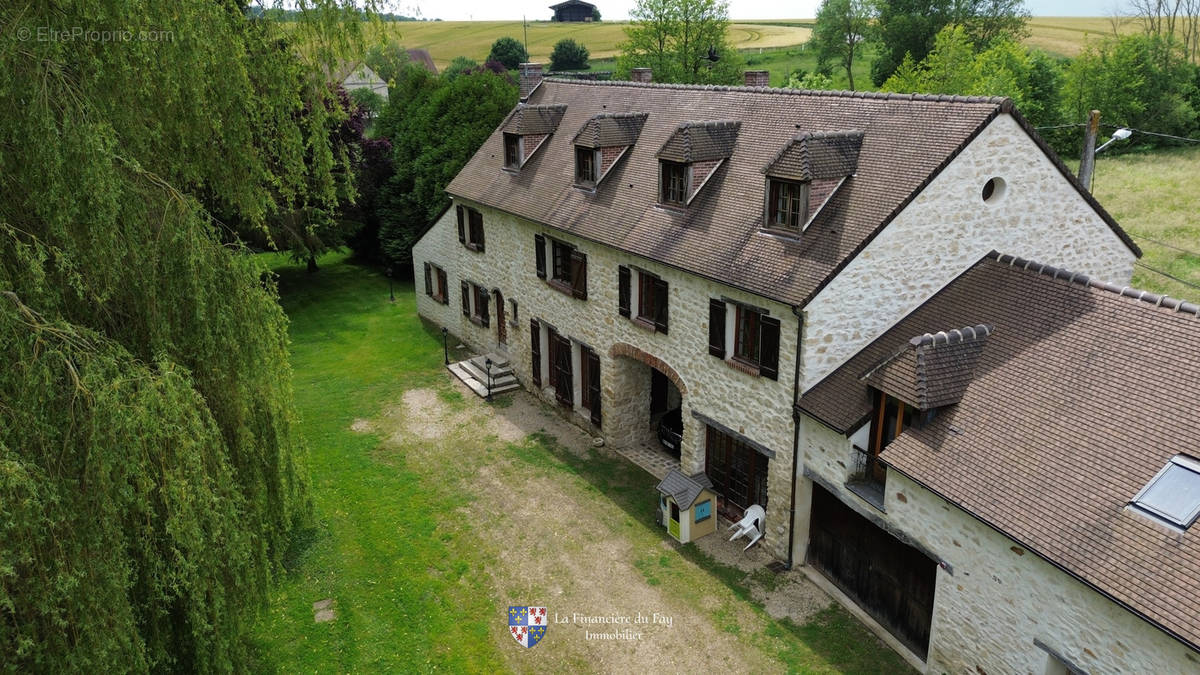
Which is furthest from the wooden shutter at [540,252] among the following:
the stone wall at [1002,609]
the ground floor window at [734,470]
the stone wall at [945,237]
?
the stone wall at [1002,609]

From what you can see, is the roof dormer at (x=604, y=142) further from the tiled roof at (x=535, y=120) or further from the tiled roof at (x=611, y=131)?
the tiled roof at (x=535, y=120)

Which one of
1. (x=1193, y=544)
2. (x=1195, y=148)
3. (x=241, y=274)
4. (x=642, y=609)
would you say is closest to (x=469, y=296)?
(x=642, y=609)

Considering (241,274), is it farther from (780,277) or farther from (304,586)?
(780,277)

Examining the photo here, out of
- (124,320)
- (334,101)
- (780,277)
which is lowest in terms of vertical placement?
(780,277)

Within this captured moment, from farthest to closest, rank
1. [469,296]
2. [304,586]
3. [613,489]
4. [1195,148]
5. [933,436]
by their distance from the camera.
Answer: [1195,148]
[469,296]
[613,489]
[304,586]
[933,436]

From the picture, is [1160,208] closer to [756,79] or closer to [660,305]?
[756,79]

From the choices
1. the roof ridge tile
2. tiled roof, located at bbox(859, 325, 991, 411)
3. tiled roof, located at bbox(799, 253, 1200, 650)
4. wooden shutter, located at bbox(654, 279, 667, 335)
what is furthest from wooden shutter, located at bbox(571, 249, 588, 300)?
the roof ridge tile
